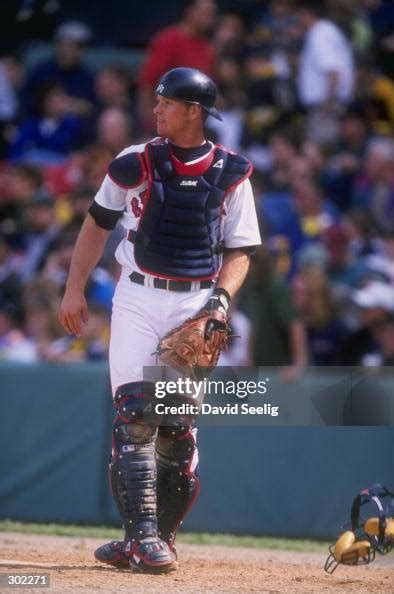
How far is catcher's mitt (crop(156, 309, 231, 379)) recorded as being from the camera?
507 centimetres

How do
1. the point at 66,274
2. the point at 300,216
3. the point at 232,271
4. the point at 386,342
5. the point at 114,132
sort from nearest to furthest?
the point at 232,271 < the point at 386,342 < the point at 66,274 < the point at 300,216 < the point at 114,132

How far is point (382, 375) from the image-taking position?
693cm

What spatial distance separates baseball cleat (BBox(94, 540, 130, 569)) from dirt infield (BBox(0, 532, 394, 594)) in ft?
0.12

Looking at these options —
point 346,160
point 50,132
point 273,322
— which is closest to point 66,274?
point 273,322

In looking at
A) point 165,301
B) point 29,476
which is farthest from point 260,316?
point 165,301

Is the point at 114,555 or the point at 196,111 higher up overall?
the point at 196,111

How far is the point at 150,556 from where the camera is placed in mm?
5023

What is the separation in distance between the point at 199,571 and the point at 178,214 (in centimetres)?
154

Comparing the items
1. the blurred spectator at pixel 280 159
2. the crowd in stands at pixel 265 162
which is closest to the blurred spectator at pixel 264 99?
the crowd in stands at pixel 265 162

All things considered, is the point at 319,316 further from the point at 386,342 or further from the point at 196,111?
the point at 196,111

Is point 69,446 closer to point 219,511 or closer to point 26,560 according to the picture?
point 219,511

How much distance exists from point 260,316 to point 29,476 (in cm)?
179

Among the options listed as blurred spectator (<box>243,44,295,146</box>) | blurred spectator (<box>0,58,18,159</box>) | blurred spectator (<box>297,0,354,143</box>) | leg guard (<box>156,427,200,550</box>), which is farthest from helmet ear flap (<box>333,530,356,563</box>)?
blurred spectator (<box>0,58,18,159</box>)

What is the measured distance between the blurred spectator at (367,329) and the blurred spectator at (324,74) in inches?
114
